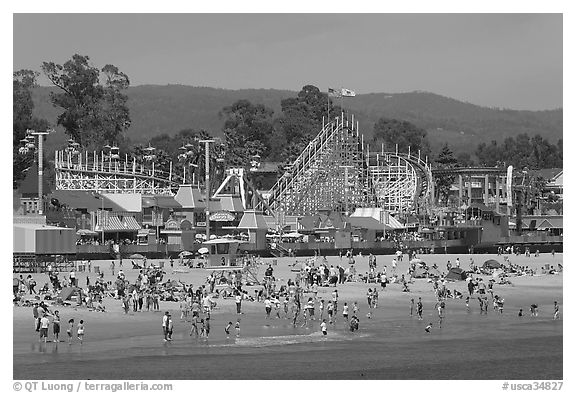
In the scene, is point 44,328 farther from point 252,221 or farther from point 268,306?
point 252,221

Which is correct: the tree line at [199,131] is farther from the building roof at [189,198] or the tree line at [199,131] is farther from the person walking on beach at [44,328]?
the person walking on beach at [44,328]

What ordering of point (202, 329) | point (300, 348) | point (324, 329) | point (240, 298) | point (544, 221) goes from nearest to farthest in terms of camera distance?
point (300, 348) < point (202, 329) < point (324, 329) < point (240, 298) < point (544, 221)

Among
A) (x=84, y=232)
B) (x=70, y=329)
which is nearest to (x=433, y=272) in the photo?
(x=84, y=232)

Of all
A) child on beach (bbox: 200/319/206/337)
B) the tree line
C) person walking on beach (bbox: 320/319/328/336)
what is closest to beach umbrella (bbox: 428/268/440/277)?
person walking on beach (bbox: 320/319/328/336)

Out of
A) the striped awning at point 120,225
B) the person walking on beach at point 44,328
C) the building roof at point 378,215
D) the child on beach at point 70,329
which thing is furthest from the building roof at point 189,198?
the person walking on beach at point 44,328

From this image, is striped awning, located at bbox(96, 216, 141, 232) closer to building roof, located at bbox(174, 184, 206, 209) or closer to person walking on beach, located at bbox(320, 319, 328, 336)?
building roof, located at bbox(174, 184, 206, 209)

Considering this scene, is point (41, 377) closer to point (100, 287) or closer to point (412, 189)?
point (100, 287)
